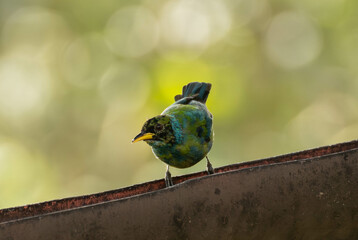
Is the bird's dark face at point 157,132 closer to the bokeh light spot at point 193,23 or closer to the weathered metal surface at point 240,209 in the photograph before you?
the weathered metal surface at point 240,209

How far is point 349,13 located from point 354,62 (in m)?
0.89

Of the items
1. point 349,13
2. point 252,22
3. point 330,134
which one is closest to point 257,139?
point 330,134

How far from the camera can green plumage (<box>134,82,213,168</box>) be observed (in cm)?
411

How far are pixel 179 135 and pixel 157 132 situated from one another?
0.64 ft

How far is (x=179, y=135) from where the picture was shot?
419cm

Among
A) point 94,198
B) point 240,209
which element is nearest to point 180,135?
point 94,198

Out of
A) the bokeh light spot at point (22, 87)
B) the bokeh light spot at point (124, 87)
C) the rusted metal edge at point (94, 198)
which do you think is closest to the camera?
the rusted metal edge at point (94, 198)

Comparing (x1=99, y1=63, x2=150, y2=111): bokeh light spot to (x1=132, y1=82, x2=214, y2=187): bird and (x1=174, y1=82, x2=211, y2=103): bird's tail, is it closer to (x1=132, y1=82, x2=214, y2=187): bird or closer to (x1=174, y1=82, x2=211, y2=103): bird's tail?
(x1=174, y1=82, x2=211, y2=103): bird's tail

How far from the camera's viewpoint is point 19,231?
1.73 meters

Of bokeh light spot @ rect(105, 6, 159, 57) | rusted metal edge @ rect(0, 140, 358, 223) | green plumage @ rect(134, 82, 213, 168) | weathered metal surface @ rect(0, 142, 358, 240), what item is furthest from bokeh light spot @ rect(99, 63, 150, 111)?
weathered metal surface @ rect(0, 142, 358, 240)

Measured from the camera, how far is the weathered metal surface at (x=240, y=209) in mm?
1807

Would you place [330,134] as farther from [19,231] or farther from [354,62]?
[19,231]

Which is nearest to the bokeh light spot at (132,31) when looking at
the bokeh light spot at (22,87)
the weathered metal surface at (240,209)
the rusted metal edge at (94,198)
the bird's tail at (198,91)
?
the bokeh light spot at (22,87)

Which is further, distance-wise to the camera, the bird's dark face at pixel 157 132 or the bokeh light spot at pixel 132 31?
the bokeh light spot at pixel 132 31
